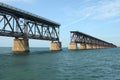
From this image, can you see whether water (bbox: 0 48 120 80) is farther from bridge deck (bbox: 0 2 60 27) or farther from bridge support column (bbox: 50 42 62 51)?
bridge support column (bbox: 50 42 62 51)

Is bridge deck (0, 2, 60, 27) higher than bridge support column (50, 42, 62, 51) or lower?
higher

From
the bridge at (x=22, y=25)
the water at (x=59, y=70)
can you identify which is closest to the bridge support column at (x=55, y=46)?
the bridge at (x=22, y=25)

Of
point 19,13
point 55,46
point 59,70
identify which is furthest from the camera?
point 55,46

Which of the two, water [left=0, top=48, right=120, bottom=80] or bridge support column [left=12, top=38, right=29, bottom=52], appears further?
bridge support column [left=12, top=38, right=29, bottom=52]

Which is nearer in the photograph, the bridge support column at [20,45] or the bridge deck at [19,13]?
the bridge deck at [19,13]

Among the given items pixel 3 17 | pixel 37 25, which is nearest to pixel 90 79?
pixel 3 17

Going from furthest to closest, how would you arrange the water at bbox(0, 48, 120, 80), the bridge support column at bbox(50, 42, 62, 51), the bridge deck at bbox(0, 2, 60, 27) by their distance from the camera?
the bridge support column at bbox(50, 42, 62, 51), the bridge deck at bbox(0, 2, 60, 27), the water at bbox(0, 48, 120, 80)

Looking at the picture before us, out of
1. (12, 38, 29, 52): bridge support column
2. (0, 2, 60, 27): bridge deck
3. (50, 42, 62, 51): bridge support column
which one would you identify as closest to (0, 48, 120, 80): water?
(0, 2, 60, 27): bridge deck

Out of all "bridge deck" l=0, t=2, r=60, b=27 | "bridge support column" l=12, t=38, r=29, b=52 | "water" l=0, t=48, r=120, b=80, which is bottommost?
"water" l=0, t=48, r=120, b=80

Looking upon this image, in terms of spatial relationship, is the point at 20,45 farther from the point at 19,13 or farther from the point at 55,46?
the point at 55,46

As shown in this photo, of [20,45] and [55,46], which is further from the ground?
[55,46]

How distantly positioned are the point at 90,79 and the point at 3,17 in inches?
2252

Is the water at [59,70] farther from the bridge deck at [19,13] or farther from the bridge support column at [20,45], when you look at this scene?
the bridge support column at [20,45]

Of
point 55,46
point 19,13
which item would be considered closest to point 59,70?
point 19,13
